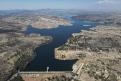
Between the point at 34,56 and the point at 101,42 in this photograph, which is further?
the point at 101,42

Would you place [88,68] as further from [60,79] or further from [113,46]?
[113,46]

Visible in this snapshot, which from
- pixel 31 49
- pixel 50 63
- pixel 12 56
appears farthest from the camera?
pixel 31 49

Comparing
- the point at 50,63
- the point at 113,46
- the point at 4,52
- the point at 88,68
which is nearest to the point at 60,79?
the point at 88,68

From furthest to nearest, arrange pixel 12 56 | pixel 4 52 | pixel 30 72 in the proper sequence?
pixel 4 52
pixel 12 56
pixel 30 72

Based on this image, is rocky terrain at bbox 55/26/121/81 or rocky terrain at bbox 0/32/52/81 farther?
rocky terrain at bbox 0/32/52/81

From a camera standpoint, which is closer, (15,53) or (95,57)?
(95,57)
